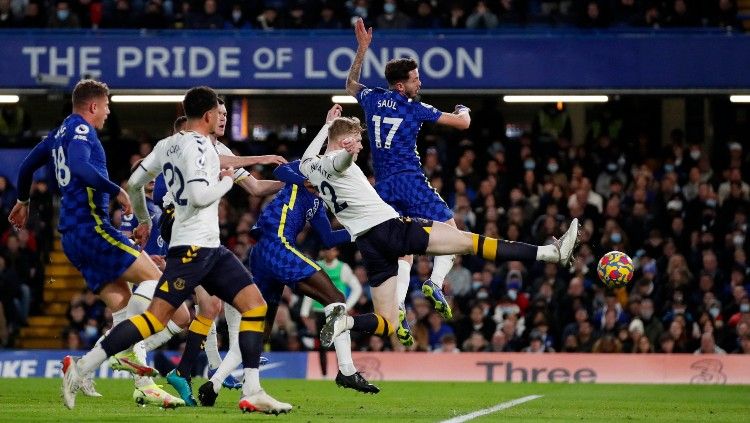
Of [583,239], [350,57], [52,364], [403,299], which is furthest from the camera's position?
[350,57]

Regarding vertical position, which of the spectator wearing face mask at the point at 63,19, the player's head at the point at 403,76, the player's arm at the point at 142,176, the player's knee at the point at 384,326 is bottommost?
the player's knee at the point at 384,326

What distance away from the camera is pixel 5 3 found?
78.7 feet

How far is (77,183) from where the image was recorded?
36.1ft

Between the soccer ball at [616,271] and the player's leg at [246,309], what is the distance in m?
4.14

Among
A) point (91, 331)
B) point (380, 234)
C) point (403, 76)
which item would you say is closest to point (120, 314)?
point (380, 234)

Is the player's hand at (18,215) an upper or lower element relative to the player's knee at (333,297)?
upper

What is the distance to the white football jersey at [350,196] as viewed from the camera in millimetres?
11195

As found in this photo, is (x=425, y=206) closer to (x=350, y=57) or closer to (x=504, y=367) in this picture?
(x=504, y=367)

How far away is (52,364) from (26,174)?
806 cm

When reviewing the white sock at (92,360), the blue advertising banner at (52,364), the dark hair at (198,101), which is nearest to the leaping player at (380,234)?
the dark hair at (198,101)

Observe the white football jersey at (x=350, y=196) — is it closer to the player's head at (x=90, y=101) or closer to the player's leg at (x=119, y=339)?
the player's head at (x=90, y=101)

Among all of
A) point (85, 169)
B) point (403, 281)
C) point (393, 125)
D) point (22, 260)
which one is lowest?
point (403, 281)

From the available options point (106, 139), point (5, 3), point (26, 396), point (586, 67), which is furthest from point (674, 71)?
point (26, 396)

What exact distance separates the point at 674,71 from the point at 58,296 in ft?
34.9
